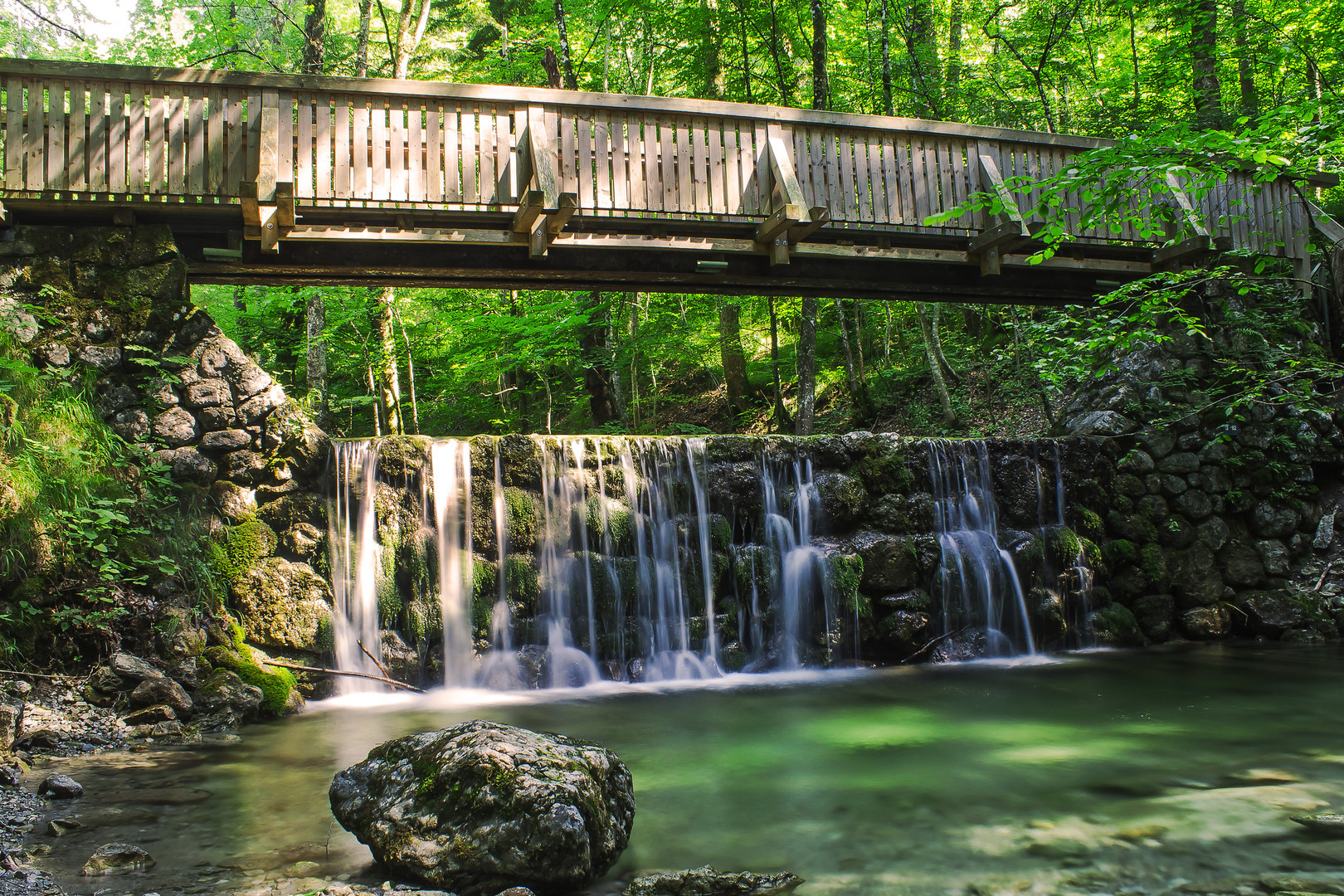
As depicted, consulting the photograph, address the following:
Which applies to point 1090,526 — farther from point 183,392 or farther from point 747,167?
point 183,392

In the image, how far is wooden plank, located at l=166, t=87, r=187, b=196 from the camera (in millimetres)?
7551

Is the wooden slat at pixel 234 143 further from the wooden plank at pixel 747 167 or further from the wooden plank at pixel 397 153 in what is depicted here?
the wooden plank at pixel 747 167

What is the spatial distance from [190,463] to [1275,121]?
8.76m

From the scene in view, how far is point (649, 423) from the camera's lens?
18.9 metres

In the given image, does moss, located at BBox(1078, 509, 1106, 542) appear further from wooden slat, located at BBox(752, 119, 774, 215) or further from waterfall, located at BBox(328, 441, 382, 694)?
waterfall, located at BBox(328, 441, 382, 694)

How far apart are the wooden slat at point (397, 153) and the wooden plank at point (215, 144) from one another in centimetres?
148

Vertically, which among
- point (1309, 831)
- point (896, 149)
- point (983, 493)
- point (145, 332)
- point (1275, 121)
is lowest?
point (1309, 831)

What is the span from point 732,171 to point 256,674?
677 centimetres

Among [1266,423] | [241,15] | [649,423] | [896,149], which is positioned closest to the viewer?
[896,149]

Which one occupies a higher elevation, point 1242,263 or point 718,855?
point 1242,263

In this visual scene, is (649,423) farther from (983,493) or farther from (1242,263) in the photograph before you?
(1242,263)

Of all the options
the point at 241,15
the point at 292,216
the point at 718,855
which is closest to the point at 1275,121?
the point at 718,855

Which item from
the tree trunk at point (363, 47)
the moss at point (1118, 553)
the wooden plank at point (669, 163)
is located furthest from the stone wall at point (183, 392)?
the moss at point (1118, 553)

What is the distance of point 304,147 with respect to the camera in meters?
7.84
